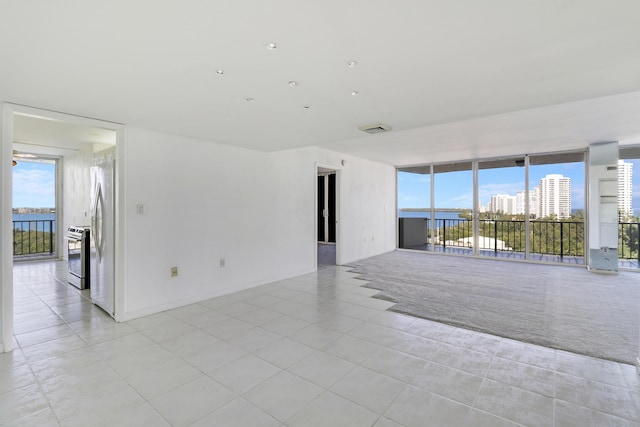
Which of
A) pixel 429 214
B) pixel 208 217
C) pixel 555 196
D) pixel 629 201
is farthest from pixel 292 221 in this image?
pixel 629 201

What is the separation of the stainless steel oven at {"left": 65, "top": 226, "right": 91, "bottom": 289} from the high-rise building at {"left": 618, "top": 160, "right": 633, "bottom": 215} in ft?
31.6

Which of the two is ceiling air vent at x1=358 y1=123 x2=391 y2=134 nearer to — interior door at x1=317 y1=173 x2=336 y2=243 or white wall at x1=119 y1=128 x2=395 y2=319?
white wall at x1=119 y1=128 x2=395 y2=319

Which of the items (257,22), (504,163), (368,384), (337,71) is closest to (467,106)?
(337,71)

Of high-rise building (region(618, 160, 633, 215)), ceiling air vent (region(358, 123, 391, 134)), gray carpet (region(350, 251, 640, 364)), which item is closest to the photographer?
gray carpet (region(350, 251, 640, 364))

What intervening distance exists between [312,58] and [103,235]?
3.44 metres

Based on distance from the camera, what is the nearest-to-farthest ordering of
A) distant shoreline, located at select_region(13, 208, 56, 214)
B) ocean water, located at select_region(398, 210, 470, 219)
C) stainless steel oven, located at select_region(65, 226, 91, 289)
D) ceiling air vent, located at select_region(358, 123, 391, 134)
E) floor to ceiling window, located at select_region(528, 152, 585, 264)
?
ceiling air vent, located at select_region(358, 123, 391, 134)
stainless steel oven, located at select_region(65, 226, 91, 289)
floor to ceiling window, located at select_region(528, 152, 585, 264)
distant shoreline, located at select_region(13, 208, 56, 214)
ocean water, located at select_region(398, 210, 470, 219)

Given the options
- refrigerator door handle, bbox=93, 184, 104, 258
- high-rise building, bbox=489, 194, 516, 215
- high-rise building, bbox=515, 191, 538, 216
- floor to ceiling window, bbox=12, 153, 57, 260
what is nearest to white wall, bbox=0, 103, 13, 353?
refrigerator door handle, bbox=93, 184, 104, 258

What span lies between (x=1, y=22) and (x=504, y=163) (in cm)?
842

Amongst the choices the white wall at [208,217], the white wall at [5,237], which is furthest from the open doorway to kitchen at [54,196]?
the white wall at [208,217]

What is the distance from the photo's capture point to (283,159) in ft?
17.0

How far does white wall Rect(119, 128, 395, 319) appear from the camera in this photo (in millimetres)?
3436

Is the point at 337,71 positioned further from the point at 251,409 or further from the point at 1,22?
the point at 251,409

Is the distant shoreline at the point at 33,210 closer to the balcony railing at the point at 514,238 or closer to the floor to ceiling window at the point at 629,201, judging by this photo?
the balcony railing at the point at 514,238

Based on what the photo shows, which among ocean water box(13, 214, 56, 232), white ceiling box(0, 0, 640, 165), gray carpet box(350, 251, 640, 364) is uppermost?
white ceiling box(0, 0, 640, 165)
